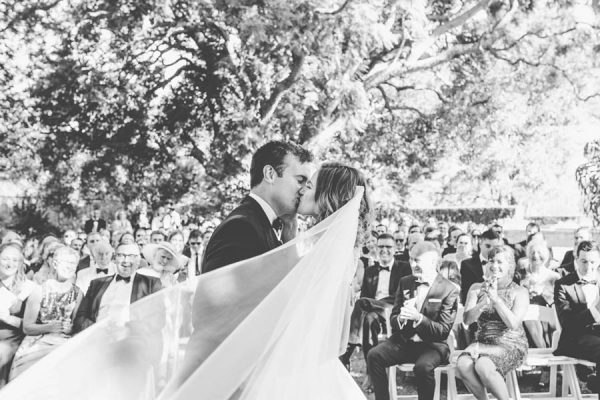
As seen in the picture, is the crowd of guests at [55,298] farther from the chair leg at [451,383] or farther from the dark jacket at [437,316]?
the chair leg at [451,383]

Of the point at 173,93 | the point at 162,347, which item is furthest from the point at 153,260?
the point at 173,93

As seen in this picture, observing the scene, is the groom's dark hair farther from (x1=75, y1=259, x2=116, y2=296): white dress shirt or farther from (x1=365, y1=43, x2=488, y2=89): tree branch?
(x1=365, y1=43, x2=488, y2=89): tree branch

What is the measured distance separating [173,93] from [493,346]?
39.3ft

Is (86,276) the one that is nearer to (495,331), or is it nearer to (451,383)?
(451,383)

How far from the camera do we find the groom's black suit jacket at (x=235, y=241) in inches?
113

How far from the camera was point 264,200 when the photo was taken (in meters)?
3.16

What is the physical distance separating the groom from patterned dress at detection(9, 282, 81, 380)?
3586mm

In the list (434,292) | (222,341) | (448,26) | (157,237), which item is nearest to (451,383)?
(434,292)

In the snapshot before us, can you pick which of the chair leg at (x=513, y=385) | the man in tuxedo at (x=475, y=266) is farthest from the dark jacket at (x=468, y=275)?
the chair leg at (x=513, y=385)

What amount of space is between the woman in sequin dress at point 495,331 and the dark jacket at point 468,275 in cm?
168

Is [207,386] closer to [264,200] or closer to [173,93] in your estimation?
[264,200]

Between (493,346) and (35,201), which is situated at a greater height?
(35,201)

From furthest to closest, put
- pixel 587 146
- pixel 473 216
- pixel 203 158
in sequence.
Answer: pixel 473 216
pixel 203 158
pixel 587 146

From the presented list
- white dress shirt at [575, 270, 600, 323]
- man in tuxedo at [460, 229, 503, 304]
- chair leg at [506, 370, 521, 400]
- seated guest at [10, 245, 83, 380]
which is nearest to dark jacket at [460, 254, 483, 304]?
man in tuxedo at [460, 229, 503, 304]
